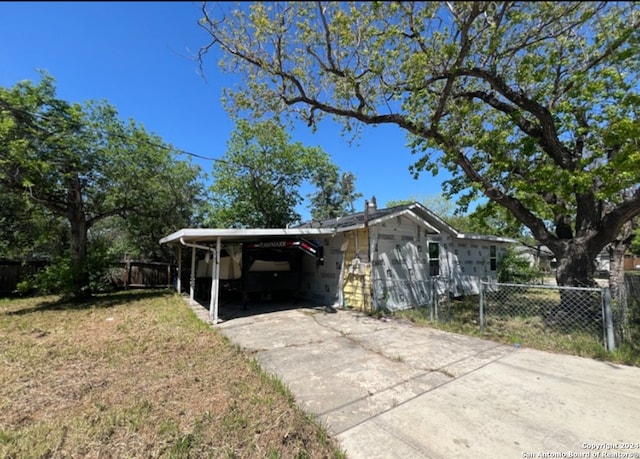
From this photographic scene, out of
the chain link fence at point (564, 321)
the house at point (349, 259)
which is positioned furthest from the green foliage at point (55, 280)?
the chain link fence at point (564, 321)

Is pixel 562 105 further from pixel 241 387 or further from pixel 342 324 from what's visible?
pixel 241 387

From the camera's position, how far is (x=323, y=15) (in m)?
6.03

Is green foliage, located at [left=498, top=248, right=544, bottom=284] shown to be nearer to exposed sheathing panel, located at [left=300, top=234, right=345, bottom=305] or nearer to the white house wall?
the white house wall

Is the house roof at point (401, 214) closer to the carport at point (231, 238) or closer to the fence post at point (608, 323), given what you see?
the carport at point (231, 238)

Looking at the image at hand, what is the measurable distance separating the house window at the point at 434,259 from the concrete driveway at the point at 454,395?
5854 mm

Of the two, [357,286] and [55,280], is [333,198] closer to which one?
[357,286]

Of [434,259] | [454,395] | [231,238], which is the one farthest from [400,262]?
[454,395]

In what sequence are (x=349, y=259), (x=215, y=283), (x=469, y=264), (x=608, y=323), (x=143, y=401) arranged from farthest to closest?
(x=469, y=264), (x=349, y=259), (x=215, y=283), (x=608, y=323), (x=143, y=401)

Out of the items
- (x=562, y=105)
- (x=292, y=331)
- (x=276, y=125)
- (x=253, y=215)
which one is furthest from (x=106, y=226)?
(x=562, y=105)

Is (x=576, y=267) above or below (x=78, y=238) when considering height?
below

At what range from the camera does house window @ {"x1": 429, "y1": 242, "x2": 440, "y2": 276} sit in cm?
1152

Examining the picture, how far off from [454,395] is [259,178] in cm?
1561

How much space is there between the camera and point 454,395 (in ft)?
11.1

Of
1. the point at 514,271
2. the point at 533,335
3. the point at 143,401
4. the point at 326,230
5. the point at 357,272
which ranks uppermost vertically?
the point at 326,230
